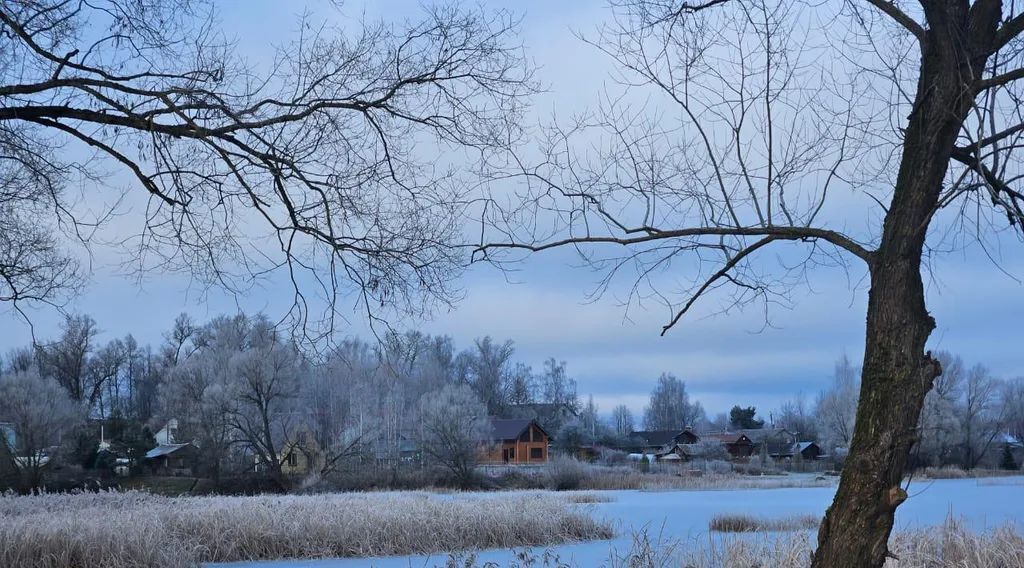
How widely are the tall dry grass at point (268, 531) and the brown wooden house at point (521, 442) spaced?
1179 inches

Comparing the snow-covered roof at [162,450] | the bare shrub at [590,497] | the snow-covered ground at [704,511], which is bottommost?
the snow-covered ground at [704,511]

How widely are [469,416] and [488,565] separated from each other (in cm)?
3037

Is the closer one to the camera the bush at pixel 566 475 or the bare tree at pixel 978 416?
the bush at pixel 566 475

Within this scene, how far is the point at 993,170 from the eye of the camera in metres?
3.59

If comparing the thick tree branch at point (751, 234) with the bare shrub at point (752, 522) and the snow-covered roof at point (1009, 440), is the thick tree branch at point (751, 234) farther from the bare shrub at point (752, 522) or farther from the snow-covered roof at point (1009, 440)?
the snow-covered roof at point (1009, 440)

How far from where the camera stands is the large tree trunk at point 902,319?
129 inches

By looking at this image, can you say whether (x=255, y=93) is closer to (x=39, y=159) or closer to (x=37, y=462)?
(x=39, y=159)

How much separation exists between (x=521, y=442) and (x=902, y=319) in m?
44.0

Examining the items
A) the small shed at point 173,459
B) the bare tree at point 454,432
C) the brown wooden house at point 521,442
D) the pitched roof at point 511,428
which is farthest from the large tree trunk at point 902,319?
the pitched roof at point 511,428

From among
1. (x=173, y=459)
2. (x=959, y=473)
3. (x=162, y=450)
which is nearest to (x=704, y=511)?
(x=959, y=473)

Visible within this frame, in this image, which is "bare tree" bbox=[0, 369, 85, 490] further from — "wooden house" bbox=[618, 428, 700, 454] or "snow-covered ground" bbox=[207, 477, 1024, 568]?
"wooden house" bbox=[618, 428, 700, 454]

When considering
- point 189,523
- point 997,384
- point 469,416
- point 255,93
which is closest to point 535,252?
point 255,93

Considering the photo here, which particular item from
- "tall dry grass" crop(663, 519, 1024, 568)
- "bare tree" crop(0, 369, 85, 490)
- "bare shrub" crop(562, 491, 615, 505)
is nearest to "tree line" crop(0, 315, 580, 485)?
"bare tree" crop(0, 369, 85, 490)

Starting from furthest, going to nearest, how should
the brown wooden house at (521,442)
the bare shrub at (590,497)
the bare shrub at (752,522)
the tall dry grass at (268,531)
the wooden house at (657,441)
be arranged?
the wooden house at (657,441) → the brown wooden house at (521,442) → the bare shrub at (590,497) → the bare shrub at (752,522) → the tall dry grass at (268,531)
